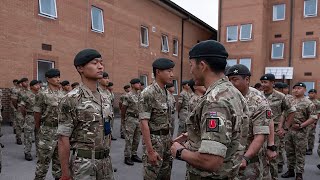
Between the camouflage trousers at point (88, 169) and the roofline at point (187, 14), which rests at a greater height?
the roofline at point (187, 14)

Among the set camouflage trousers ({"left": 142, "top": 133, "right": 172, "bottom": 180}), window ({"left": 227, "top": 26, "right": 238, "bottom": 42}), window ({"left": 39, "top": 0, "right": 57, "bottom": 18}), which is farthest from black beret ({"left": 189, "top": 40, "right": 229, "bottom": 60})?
window ({"left": 227, "top": 26, "right": 238, "bottom": 42})

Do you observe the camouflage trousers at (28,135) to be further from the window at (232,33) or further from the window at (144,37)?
the window at (232,33)

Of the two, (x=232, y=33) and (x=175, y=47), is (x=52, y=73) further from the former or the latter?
(x=232, y=33)

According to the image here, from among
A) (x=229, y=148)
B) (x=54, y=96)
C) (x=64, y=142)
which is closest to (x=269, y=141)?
(x=229, y=148)

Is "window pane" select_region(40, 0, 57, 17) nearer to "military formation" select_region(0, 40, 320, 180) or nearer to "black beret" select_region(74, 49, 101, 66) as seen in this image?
"military formation" select_region(0, 40, 320, 180)

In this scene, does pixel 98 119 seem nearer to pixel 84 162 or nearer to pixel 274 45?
pixel 84 162

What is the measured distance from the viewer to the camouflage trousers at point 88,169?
122 inches

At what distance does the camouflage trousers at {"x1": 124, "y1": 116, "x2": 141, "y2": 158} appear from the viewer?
8.00m

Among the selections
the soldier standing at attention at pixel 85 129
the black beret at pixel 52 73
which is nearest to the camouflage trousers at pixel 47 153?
the black beret at pixel 52 73

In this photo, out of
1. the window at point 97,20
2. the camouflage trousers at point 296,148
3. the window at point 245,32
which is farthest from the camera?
the window at point 245,32

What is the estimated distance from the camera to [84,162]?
3.12 meters

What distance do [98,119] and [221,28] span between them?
914 inches

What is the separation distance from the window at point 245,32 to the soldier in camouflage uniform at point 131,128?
665 inches

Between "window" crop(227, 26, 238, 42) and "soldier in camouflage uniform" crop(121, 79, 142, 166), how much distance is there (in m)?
17.0
